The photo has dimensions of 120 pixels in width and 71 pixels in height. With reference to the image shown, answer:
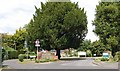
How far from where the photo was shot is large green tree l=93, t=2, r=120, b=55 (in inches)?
A: 1839

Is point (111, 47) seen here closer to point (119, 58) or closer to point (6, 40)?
point (119, 58)

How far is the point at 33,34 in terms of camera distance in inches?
2229

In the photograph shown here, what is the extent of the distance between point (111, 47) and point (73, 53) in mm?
64365

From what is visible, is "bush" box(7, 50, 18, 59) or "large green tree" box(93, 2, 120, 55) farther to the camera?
"bush" box(7, 50, 18, 59)

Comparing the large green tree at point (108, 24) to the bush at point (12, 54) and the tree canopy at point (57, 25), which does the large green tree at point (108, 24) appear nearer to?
the tree canopy at point (57, 25)

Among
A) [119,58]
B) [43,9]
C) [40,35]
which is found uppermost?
[43,9]

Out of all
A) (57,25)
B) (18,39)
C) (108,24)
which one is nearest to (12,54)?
(18,39)

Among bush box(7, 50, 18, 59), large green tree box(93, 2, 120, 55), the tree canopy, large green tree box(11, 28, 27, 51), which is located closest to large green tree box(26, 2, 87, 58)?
the tree canopy

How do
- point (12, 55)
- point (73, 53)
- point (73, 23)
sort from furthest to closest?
point (73, 53) → point (12, 55) → point (73, 23)

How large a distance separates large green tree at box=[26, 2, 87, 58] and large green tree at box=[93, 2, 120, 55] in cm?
655

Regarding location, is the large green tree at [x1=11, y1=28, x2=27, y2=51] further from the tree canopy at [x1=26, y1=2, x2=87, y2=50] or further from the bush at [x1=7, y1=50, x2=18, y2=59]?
the tree canopy at [x1=26, y1=2, x2=87, y2=50]

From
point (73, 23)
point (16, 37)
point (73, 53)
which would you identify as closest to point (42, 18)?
point (73, 23)

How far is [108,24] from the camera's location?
47875 millimetres

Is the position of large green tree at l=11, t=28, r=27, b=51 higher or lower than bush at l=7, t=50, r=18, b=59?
higher
